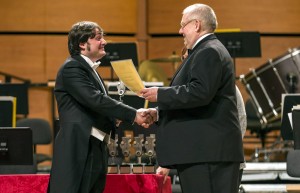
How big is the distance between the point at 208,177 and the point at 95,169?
750 mm

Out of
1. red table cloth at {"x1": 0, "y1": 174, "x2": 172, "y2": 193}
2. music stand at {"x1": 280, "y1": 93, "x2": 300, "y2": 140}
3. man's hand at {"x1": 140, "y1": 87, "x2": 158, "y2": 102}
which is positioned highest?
man's hand at {"x1": 140, "y1": 87, "x2": 158, "y2": 102}

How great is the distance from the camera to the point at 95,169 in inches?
155

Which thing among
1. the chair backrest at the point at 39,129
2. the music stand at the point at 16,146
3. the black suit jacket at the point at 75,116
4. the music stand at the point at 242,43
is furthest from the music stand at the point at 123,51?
the black suit jacket at the point at 75,116

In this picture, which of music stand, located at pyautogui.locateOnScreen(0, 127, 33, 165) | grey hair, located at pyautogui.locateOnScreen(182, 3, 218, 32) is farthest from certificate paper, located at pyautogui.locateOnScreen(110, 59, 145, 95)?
music stand, located at pyautogui.locateOnScreen(0, 127, 33, 165)

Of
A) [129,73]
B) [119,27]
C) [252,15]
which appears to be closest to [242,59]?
[252,15]

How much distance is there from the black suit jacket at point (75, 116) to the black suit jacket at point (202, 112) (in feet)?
1.51

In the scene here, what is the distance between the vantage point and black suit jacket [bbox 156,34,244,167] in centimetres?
347

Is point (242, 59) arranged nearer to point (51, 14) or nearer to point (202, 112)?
point (51, 14)

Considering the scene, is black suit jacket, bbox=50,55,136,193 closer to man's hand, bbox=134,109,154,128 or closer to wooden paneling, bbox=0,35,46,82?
man's hand, bbox=134,109,154,128

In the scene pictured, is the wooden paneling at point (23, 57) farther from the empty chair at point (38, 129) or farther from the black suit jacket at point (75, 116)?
the black suit jacket at point (75, 116)

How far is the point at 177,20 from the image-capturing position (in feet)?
31.2

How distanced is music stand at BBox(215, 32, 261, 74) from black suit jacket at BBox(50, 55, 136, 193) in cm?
337

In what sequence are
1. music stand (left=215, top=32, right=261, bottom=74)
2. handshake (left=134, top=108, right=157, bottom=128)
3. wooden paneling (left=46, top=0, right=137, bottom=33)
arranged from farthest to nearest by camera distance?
wooden paneling (left=46, top=0, right=137, bottom=33), music stand (left=215, top=32, right=261, bottom=74), handshake (left=134, top=108, right=157, bottom=128)

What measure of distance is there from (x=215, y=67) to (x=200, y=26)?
0.91 feet
